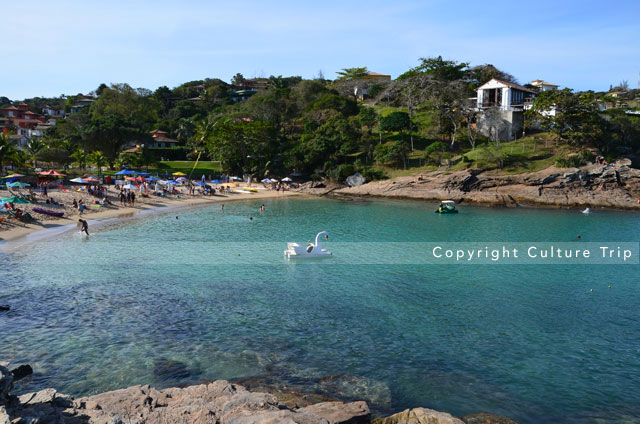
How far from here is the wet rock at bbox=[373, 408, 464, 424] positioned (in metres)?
10.0

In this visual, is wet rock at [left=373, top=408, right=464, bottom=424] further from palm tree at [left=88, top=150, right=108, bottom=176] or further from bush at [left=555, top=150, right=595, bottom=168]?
palm tree at [left=88, top=150, right=108, bottom=176]

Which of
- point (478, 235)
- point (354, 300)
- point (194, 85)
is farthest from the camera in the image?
point (194, 85)

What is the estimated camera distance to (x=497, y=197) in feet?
183

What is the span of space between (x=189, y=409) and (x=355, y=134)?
65576mm

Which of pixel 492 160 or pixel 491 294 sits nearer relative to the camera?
pixel 491 294

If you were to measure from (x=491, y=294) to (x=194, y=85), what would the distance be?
152 m

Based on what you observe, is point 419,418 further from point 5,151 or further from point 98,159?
point 98,159

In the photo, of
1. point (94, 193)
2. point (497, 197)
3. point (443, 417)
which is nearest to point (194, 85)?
point (94, 193)

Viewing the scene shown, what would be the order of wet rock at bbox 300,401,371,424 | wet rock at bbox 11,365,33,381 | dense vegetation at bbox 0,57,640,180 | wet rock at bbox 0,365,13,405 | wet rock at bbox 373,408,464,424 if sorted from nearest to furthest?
wet rock at bbox 0,365,13,405 → wet rock at bbox 300,401,371,424 → wet rock at bbox 373,408,464,424 → wet rock at bbox 11,365,33,381 → dense vegetation at bbox 0,57,640,180

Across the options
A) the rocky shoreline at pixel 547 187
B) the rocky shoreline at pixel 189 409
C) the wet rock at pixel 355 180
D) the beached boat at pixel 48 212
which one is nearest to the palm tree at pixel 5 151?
the beached boat at pixel 48 212

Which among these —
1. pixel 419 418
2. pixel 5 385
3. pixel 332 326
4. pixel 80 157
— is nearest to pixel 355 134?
pixel 80 157

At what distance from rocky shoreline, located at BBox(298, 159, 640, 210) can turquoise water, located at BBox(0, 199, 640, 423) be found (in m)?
30.2

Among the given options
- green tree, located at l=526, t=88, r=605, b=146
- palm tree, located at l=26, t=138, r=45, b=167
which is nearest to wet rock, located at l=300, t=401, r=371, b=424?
green tree, located at l=526, t=88, r=605, b=146

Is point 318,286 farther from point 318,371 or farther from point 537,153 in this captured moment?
point 537,153
